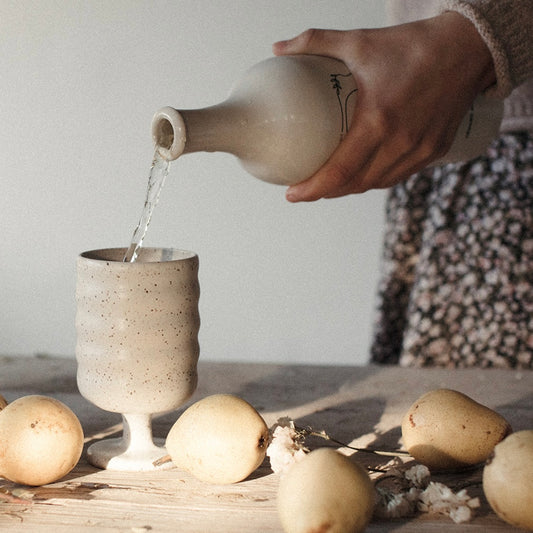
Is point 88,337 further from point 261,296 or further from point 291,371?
point 261,296

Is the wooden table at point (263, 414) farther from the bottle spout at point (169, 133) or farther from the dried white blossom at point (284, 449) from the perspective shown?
the bottle spout at point (169, 133)

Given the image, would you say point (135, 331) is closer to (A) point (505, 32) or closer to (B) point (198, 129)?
(B) point (198, 129)

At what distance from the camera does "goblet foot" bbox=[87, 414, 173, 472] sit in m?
0.73

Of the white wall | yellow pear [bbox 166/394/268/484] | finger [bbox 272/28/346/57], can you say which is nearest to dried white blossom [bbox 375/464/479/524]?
yellow pear [bbox 166/394/268/484]

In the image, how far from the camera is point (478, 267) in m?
1.30

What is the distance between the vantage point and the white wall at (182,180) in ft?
Answer: 8.13

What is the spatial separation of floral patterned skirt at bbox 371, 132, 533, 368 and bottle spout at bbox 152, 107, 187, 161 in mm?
674

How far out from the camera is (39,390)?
1.00 meters

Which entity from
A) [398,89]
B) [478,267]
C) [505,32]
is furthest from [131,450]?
[478,267]

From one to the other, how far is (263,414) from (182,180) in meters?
1.72

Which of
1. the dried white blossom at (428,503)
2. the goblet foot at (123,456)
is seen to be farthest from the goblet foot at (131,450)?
the dried white blossom at (428,503)

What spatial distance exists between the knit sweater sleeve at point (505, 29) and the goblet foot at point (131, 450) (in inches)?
23.7

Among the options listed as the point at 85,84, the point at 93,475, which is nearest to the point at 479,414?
the point at 93,475

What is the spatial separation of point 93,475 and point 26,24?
2232mm
